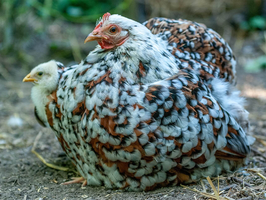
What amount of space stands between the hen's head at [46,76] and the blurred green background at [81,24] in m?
3.25

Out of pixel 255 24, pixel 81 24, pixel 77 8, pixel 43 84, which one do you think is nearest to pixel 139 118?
pixel 43 84

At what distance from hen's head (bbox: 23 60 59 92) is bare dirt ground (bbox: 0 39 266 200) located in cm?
84

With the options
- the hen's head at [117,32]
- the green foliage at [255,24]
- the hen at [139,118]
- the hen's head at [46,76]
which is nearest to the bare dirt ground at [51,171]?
the hen at [139,118]

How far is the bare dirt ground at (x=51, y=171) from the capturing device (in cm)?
254

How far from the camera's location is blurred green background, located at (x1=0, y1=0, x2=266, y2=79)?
6449 mm

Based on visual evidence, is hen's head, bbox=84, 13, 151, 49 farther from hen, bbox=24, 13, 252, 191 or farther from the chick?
the chick

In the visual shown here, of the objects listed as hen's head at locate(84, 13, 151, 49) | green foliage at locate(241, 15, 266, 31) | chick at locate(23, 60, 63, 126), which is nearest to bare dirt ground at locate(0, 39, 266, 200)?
chick at locate(23, 60, 63, 126)

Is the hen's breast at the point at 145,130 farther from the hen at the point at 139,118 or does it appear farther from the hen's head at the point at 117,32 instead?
the hen's head at the point at 117,32

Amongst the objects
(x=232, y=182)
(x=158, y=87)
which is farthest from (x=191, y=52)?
(x=232, y=182)

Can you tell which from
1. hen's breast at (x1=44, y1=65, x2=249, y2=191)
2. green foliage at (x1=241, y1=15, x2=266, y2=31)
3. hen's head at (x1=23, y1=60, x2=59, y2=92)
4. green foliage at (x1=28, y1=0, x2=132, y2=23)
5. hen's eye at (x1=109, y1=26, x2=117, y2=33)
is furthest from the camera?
green foliage at (x1=241, y1=15, x2=266, y2=31)

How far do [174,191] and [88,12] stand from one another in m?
5.93

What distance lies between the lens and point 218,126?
261 centimetres

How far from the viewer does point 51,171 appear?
10.4 feet

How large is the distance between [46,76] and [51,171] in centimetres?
92
